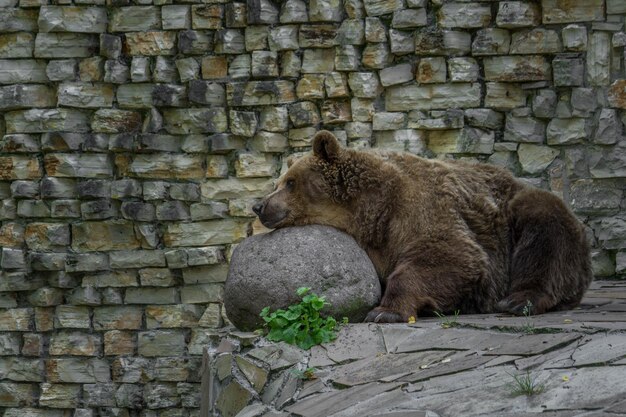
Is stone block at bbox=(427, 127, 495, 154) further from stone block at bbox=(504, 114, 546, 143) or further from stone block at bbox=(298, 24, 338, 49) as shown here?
stone block at bbox=(298, 24, 338, 49)

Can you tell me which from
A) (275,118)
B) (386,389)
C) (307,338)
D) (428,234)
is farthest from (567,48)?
(386,389)

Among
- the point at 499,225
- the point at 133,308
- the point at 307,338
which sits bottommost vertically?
the point at 133,308

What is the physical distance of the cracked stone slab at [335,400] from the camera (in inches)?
162

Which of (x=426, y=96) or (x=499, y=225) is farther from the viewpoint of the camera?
(x=426, y=96)

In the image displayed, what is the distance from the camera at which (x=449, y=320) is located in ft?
16.1

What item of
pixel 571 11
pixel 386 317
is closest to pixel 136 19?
pixel 571 11

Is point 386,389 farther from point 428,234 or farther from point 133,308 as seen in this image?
point 133,308

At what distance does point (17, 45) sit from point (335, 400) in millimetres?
5687

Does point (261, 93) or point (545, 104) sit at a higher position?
point (261, 93)

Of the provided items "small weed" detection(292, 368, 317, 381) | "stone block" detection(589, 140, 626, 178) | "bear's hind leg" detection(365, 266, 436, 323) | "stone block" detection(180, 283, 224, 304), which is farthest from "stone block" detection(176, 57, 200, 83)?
"small weed" detection(292, 368, 317, 381)

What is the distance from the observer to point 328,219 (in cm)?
549

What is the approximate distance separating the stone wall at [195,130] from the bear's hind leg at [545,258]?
237 centimetres

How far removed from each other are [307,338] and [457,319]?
0.78m

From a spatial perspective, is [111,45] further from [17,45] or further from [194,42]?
[17,45]
